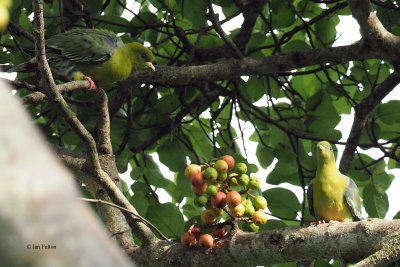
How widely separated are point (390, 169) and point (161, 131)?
223cm

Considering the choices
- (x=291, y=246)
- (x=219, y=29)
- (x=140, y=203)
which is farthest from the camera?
(x=140, y=203)

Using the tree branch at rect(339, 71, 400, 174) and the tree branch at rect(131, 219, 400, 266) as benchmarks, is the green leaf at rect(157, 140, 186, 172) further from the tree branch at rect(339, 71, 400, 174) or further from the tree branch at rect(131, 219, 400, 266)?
the tree branch at rect(131, 219, 400, 266)

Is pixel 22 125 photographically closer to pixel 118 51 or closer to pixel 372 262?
pixel 372 262

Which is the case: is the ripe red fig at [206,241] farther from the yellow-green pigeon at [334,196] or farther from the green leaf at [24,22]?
the green leaf at [24,22]

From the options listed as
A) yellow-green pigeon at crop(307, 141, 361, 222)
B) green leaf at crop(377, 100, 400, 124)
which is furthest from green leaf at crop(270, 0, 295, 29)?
yellow-green pigeon at crop(307, 141, 361, 222)

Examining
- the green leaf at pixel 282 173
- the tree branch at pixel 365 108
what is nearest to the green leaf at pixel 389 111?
the tree branch at pixel 365 108

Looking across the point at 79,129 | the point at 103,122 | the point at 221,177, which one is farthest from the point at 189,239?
the point at 103,122

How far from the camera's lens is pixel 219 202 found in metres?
2.49

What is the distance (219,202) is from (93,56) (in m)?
2.01

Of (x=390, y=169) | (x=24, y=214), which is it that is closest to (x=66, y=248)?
(x=24, y=214)

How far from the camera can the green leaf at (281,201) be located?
3684 millimetres

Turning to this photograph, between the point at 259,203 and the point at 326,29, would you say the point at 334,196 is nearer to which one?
the point at 259,203

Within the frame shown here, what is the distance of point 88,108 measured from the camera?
4145 millimetres

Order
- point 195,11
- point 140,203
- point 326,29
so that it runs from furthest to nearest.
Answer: point 326,29, point 195,11, point 140,203
